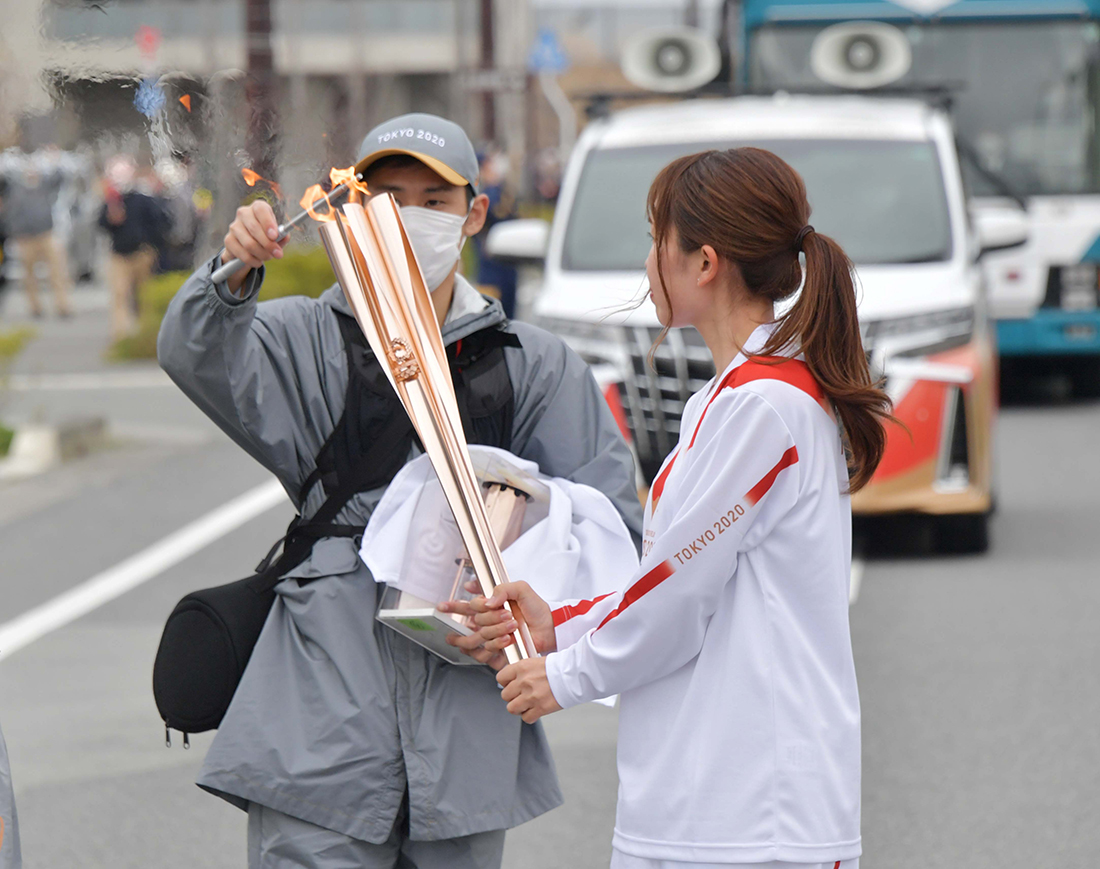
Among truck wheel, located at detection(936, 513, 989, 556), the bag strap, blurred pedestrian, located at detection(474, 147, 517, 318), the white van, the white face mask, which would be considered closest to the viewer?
the bag strap

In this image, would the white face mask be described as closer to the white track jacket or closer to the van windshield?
the white track jacket

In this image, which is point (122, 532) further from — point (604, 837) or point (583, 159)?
Result: point (604, 837)

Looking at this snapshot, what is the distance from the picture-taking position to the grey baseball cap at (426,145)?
304 cm

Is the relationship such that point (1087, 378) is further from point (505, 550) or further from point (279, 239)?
point (279, 239)

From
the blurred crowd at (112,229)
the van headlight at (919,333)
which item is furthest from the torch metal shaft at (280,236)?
the blurred crowd at (112,229)

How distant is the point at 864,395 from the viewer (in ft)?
8.11

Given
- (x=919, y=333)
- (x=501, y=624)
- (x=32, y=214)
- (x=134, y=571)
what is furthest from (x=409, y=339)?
(x=32, y=214)

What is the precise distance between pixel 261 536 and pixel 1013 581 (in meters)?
4.00

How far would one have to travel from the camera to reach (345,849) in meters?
2.90

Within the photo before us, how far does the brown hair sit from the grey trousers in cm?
97

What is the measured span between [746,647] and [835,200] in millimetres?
6874

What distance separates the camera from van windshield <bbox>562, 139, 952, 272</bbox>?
883 centimetres

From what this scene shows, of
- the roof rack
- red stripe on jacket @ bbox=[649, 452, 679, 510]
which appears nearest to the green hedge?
the roof rack

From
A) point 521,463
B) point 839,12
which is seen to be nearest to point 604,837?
point 521,463
